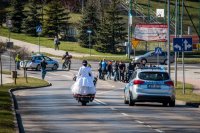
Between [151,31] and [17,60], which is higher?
[151,31]

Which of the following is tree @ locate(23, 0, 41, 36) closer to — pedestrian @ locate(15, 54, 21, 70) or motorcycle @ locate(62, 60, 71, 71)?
motorcycle @ locate(62, 60, 71, 71)

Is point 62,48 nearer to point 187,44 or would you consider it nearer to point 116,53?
point 116,53

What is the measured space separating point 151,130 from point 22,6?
245 ft

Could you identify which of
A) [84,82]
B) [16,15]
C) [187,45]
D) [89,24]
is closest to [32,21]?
[16,15]

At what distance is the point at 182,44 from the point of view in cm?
3412

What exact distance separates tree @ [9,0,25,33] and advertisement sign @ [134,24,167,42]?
1749 centimetres

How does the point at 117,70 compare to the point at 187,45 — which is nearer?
the point at 187,45

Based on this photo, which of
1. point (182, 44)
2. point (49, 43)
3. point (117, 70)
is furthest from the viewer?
point (49, 43)

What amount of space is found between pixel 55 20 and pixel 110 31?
930 cm

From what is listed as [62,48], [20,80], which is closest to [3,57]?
[62,48]

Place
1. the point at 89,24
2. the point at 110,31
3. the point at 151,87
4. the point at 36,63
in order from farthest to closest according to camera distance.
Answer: the point at 89,24
the point at 110,31
the point at 36,63
the point at 151,87

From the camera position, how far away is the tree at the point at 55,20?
86188 mm

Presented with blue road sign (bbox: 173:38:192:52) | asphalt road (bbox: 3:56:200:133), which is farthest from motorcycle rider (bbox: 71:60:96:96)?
blue road sign (bbox: 173:38:192:52)

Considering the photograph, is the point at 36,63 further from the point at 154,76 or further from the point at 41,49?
the point at 154,76
